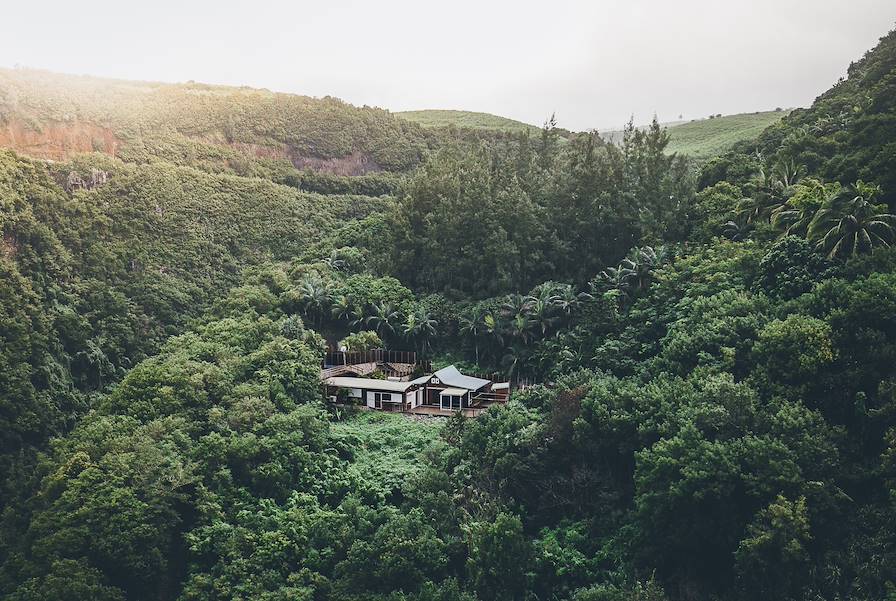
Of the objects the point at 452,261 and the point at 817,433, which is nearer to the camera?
the point at 817,433

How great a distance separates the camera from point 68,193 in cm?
4606

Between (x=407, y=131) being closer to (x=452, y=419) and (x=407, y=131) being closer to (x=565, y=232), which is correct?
(x=565, y=232)

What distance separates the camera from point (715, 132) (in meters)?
85.4

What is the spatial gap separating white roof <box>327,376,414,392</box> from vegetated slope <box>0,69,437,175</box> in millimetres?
25830

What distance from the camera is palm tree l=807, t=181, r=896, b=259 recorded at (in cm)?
2666

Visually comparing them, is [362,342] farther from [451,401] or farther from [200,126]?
[200,126]

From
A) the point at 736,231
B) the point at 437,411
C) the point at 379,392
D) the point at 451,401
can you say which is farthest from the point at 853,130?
the point at 379,392

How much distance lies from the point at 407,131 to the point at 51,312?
134ft

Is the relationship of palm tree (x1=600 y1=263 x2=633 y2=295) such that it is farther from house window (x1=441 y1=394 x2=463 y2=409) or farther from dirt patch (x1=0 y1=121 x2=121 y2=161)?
dirt patch (x1=0 y1=121 x2=121 y2=161)

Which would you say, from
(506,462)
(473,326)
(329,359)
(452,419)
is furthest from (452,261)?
(506,462)

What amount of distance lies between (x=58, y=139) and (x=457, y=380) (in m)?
32.5

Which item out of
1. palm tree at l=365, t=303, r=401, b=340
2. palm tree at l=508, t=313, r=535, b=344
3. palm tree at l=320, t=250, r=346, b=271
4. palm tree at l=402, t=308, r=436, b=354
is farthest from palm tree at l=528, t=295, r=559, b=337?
palm tree at l=320, t=250, r=346, b=271

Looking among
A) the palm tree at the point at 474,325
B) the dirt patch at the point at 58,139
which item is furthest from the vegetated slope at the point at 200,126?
the palm tree at the point at 474,325

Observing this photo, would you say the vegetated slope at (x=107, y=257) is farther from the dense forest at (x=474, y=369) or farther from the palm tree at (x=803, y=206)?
the palm tree at (x=803, y=206)
